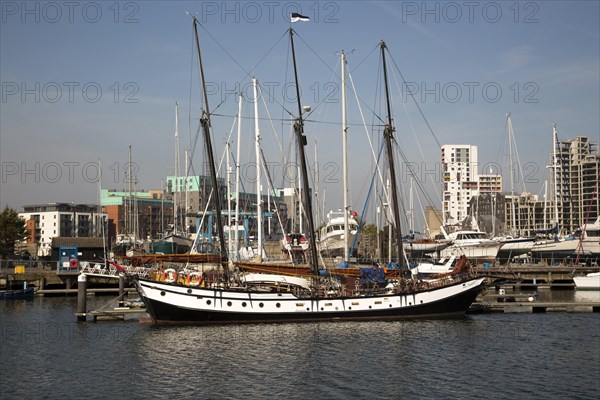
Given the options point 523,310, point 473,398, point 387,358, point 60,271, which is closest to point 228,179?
point 60,271

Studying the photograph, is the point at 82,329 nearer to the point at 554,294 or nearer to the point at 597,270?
the point at 554,294

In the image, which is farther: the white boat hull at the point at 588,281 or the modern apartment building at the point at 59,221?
the modern apartment building at the point at 59,221

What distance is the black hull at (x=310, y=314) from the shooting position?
48562mm

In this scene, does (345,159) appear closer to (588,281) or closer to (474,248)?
(588,281)

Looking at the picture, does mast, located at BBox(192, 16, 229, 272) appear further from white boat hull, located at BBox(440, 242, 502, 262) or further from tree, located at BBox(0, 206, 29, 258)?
tree, located at BBox(0, 206, 29, 258)

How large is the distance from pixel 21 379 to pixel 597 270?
75.2 meters

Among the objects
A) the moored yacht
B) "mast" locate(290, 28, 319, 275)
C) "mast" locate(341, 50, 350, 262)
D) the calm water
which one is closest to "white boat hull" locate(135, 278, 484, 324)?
Answer: the calm water

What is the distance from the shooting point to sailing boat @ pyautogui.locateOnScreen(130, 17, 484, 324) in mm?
48406

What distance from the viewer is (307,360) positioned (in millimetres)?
36812

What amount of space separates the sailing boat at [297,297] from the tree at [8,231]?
72997mm

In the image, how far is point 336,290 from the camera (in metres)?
50.8

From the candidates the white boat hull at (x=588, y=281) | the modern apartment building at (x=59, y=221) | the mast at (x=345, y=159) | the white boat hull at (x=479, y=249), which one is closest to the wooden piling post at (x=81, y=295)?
the mast at (x=345, y=159)

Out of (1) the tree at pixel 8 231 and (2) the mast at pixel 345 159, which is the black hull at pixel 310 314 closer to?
(2) the mast at pixel 345 159

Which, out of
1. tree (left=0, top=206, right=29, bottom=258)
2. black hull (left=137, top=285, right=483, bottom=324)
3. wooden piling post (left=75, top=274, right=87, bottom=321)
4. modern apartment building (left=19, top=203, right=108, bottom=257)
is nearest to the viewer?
black hull (left=137, top=285, right=483, bottom=324)
